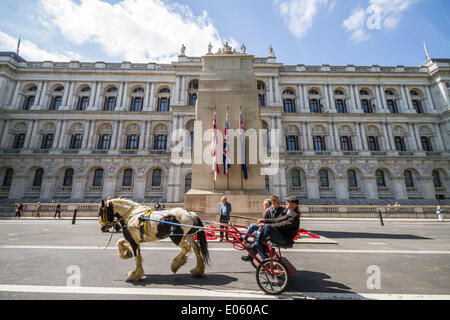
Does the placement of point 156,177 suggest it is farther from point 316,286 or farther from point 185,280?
point 316,286

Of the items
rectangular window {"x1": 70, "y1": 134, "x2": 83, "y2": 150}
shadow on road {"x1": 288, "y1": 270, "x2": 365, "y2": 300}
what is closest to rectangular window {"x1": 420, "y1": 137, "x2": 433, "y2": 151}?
shadow on road {"x1": 288, "y1": 270, "x2": 365, "y2": 300}

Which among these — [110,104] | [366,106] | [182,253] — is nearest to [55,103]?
[110,104]

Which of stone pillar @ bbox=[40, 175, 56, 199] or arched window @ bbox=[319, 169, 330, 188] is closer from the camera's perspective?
stone pillar @ bbox=[40, 175, 56, 199]

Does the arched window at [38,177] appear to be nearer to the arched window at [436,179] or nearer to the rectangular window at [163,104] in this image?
the rectangular window at [163,104]

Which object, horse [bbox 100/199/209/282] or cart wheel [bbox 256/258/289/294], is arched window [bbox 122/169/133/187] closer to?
horse [bbox 100/199/209/282]

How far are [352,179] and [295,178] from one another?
8040 millimetres

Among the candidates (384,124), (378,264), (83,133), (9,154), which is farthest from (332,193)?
(9,154)

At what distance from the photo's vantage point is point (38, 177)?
25.1 meters

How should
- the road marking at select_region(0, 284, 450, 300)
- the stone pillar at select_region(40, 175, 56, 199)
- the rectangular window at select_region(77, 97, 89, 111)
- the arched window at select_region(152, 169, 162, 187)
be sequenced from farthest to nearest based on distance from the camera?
the rectangular window at select_region(77, 97, 89, 111) → the arched window at select_region(152, 169, 162, 187) → the stone pillar at select_region(40, 175, 56, 199) → the road marking at select_region(0, 284, 450, 300)

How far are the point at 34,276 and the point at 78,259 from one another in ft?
3.79

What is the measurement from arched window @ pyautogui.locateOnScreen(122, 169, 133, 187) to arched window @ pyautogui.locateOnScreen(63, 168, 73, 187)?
7.04m

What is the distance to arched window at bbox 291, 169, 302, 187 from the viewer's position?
26.1 m

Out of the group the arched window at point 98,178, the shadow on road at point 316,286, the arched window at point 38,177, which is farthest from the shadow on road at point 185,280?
the arched window at point 38,177

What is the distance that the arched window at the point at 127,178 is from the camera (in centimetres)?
2545
